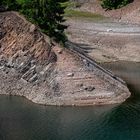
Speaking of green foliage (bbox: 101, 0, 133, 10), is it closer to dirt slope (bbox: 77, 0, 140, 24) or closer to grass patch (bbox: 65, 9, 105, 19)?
dirt slope (bbox: 77, 0, 140, 24)

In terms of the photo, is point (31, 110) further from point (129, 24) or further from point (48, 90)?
point (129, 24)

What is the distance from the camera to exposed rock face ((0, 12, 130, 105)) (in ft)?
284

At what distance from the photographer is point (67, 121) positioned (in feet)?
259

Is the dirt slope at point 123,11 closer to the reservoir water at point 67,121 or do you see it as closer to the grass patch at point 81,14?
the grass patch at point 81,14

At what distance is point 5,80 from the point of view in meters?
89.6

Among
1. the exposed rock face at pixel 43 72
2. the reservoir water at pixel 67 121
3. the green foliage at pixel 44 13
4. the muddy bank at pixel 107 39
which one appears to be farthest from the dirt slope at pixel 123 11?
the reservoir water at pixel 67 121

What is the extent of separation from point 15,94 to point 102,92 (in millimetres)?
13270

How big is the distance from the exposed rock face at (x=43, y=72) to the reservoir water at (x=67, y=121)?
6.12 feet

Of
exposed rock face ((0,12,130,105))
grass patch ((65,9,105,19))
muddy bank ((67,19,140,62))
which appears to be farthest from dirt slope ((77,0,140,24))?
exposed rock face ((0,12,130,105))

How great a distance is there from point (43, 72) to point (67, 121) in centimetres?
1227

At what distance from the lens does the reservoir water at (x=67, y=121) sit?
72.8m

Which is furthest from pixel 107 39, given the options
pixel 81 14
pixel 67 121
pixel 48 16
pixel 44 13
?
pixel 67 121

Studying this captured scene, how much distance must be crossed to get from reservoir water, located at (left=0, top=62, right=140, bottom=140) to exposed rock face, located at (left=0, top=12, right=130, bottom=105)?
6.12 ft

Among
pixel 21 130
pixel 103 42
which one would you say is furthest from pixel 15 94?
pixel 103 42
